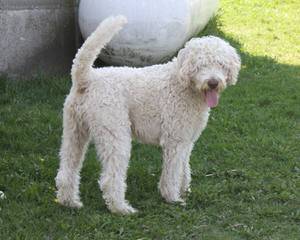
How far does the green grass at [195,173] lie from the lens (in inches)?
203

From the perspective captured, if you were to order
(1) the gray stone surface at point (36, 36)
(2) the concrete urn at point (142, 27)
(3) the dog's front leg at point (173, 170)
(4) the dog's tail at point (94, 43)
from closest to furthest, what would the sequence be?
(4) the dog's tail at point (94, 43)
(3) the dog's front leg at point (173, 170)
(1) the gray stone surface at point (36, 36)
(2) the concrete urn at point (142, 27)

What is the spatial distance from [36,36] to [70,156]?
13.3 ft

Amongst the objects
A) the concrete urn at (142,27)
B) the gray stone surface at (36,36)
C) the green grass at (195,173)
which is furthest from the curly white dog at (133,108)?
Answer: the gray stone surface at (36,36)

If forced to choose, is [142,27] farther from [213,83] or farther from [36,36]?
[213,83]

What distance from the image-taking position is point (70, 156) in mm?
5480

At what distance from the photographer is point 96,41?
5.14 m

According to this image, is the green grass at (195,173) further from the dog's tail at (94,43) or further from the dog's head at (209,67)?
the dog's tail at (94,43)

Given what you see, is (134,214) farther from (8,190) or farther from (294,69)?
(294,69)

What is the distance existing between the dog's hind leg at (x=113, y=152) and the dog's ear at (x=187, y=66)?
1.86 ft

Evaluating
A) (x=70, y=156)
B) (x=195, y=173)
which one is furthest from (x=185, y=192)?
(x=70, y=156)

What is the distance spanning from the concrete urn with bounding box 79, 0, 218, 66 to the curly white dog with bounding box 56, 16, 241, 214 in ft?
11.6

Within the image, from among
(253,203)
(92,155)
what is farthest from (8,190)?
(253,203)

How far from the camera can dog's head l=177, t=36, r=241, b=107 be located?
5176mm

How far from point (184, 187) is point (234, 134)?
6.19 ft
